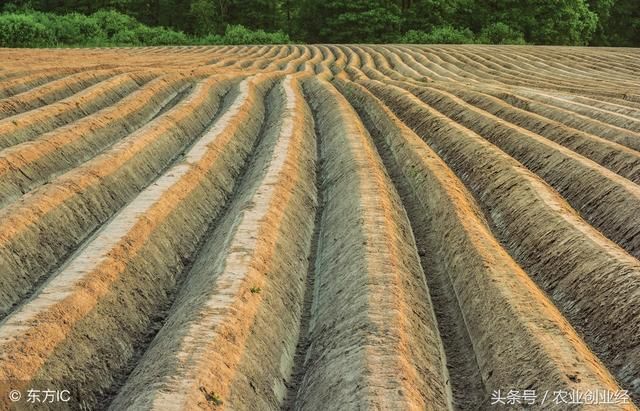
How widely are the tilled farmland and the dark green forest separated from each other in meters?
25.4

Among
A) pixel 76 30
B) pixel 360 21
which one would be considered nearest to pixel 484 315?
pixel 76 30

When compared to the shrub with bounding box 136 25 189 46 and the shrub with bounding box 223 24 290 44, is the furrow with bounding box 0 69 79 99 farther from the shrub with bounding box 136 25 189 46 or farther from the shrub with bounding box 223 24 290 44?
the shrub with bounding box 223 24 290 44

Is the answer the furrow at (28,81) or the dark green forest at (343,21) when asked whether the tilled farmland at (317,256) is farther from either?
the dark green forest at (343,21)

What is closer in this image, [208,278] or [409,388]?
[409,388]

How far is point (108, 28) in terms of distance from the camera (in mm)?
37219

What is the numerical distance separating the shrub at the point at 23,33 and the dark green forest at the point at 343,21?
93 mm

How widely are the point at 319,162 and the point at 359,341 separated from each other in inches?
195

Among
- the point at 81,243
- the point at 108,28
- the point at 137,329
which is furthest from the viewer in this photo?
the point at 108,28

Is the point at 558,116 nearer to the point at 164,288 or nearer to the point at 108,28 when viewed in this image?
the point at 164,288

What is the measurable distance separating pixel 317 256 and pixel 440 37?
1408 inches

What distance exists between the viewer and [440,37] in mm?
39375

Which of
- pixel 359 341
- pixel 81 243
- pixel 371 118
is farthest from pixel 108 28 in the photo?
pixel 359 341

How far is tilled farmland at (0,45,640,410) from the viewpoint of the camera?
3877 millimetres

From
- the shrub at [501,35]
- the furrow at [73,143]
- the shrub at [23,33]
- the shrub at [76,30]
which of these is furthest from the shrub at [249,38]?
the furrow at [73,143]
